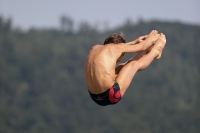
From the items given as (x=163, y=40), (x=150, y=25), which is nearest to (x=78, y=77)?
(x=150, y=25)

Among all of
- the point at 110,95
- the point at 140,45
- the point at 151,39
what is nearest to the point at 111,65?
the point at 110,95

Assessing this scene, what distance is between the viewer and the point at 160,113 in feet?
223

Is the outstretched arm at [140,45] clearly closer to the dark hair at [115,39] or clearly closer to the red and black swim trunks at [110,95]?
the dark hair at [115,39]

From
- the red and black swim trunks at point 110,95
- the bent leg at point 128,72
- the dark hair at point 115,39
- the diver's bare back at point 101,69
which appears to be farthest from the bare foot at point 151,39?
the red and black swim trunks at point 110,95

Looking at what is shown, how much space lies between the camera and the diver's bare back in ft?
37.9

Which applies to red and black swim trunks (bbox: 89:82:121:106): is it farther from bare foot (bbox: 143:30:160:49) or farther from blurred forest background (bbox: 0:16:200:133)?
blurred forest background (bbox: 0:16:200:133)

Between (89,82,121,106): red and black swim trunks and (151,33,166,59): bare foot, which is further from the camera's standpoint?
(151,33,166,59): bare foot

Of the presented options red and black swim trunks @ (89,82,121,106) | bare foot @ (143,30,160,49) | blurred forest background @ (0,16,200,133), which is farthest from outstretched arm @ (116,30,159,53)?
blurred forest background @ (0,16,200,133)

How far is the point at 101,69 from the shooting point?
11555 mm

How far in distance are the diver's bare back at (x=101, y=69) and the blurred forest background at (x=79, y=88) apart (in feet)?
166

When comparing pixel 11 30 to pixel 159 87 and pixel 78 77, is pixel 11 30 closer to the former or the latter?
pixel 78 77

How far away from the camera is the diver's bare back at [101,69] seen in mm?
11555

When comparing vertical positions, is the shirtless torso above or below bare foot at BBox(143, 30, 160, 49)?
below

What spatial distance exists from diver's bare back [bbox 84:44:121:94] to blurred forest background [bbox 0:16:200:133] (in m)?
50.6
